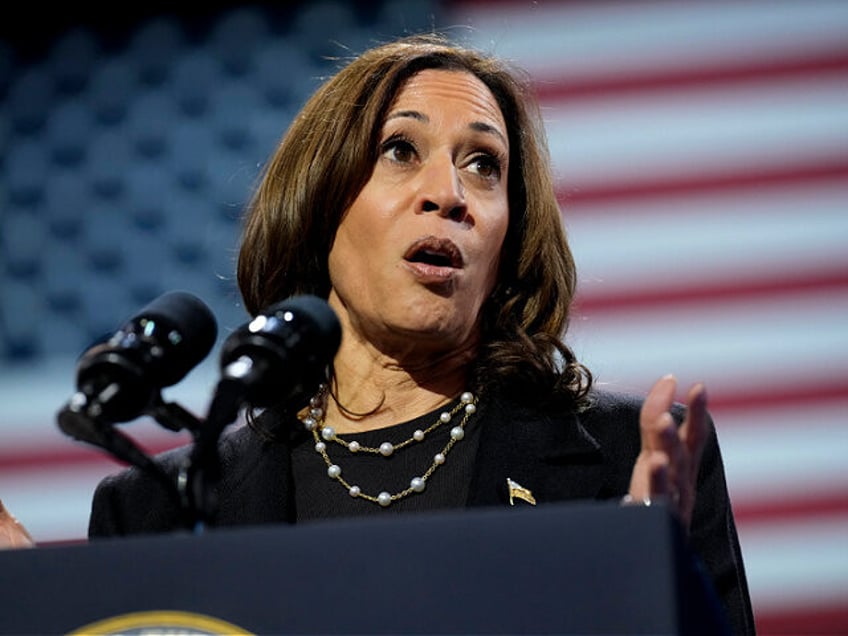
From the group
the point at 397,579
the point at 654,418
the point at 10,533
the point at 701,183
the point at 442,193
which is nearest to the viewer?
the point at 397,579

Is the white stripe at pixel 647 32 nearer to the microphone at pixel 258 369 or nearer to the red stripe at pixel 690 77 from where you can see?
the red stripe at pixel 690 77

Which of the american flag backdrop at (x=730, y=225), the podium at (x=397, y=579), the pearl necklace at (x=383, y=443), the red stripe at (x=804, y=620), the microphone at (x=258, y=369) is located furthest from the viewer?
the american flag backdrop at (x=730, y=225)

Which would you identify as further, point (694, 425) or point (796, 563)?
point (796, 563)

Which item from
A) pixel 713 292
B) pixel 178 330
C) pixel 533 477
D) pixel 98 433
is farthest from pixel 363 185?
pixel 713 292

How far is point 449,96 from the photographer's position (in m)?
1.67

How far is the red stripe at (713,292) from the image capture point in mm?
2465

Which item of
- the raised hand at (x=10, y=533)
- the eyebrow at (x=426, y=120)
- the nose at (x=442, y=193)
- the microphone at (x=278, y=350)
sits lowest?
the raised hand at (x=10, y=533)

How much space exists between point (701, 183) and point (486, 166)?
1.02 meters

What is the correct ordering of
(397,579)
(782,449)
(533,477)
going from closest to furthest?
(397,579) → (533,477) → (782,449)

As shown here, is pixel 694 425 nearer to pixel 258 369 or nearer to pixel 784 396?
pixel 258 369

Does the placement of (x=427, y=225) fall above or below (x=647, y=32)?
below

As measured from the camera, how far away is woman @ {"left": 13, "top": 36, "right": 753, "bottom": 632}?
4.84ft

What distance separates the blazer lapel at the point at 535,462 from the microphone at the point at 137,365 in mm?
445

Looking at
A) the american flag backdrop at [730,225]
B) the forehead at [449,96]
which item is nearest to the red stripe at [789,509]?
the american flag backdrop at [730,225]
